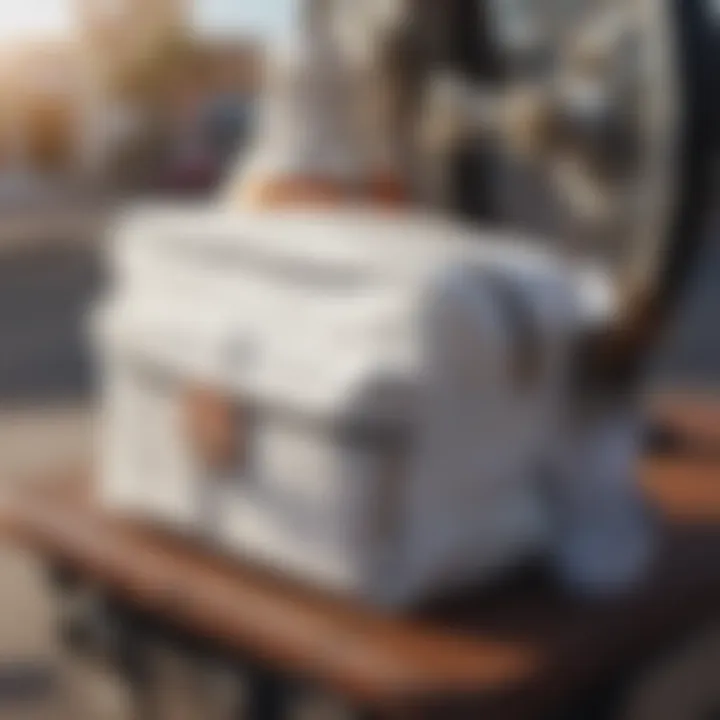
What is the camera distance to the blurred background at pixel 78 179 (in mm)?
1345

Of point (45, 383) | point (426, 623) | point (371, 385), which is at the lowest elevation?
point (45, 383)

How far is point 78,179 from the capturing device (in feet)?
9.85

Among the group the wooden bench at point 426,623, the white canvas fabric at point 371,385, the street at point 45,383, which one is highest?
the white canvas fabric at point 371,385

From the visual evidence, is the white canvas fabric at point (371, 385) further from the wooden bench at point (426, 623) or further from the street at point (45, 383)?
the street at point (45, 383)

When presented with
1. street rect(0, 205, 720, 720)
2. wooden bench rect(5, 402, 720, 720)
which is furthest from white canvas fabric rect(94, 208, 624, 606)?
street rect(0, 205, 720, 720)

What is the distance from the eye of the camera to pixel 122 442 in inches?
33.0

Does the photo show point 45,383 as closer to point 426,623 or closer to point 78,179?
point 78,179

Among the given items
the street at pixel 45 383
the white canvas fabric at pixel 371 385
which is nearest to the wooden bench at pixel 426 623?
the white canvas fabric at pixel 371 385

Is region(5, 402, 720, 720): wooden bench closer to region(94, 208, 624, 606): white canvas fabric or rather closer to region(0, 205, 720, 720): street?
region(94, 208, 624, 606): white canvas fabric

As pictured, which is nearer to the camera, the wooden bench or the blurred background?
the wooden bench

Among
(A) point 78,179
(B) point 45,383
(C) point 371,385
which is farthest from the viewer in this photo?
(A) point 78,179

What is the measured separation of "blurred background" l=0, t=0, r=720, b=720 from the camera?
1.34 meters

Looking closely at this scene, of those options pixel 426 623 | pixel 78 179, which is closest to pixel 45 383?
pixel 78 179

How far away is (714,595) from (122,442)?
1.03 ft
